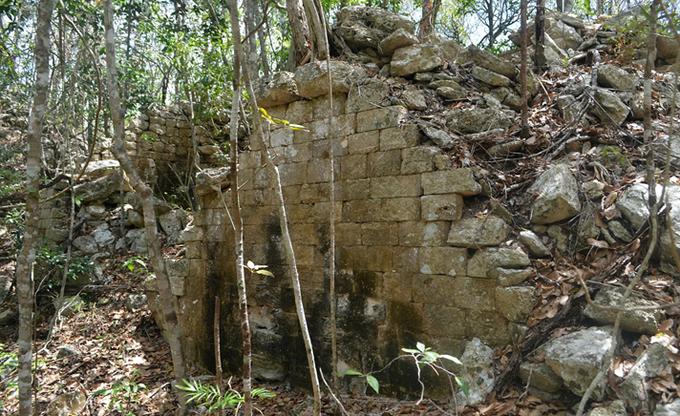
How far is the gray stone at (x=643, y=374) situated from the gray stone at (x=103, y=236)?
8361mm

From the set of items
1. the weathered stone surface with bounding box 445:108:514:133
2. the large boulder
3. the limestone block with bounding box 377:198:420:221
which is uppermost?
the large boulder

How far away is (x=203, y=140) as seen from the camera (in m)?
9.70

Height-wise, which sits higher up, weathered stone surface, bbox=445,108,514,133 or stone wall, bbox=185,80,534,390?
weathered stone surface, bbox=445,108,514,133

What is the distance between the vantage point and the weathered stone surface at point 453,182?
3695 mm

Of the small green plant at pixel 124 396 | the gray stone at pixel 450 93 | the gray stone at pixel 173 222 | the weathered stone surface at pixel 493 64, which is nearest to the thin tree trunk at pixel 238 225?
the small green plant at pixel 124 396

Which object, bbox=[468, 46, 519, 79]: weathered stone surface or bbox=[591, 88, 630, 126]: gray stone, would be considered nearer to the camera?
bbox=[591, 88, 630, 126]: gray stone

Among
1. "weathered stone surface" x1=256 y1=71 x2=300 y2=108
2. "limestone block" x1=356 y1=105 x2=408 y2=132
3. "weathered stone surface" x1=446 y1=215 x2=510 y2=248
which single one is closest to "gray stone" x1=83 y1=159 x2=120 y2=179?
"weathered stone surface" x1=256 y1=71 x2=300 y2=108

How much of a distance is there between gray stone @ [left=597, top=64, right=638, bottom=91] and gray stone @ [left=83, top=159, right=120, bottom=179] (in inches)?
331

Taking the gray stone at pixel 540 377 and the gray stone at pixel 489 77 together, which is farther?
the gray stone at pixel 489 77

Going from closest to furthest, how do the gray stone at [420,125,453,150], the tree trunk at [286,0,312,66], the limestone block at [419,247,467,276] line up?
the limestone block at [419,247,467,276] → the gray stone at [420,125,453,150] → the tree trunk at [286,0,312,66]

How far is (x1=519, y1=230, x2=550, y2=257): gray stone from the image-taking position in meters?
3.44

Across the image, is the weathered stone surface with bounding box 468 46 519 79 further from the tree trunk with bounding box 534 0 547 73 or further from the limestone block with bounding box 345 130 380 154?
the limestone block with bounding box 345 130 380 154

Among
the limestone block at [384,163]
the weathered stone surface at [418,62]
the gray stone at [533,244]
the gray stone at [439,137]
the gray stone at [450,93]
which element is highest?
the weathered stone surface at [418,62]

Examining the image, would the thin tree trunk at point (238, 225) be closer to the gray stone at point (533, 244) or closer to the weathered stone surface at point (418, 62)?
the gray stone at point (533, 244)
